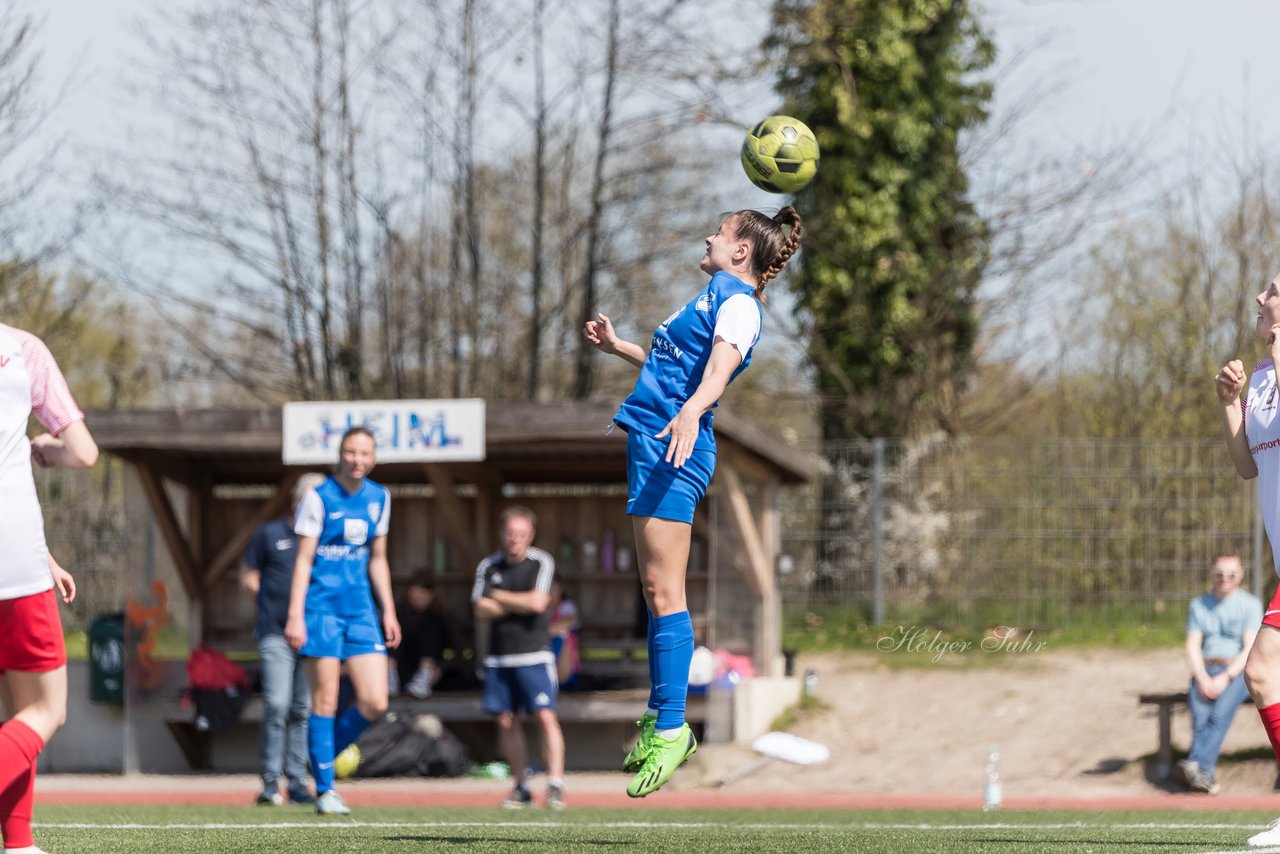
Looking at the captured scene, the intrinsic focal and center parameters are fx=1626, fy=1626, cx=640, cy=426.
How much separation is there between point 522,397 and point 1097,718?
33.7 ft

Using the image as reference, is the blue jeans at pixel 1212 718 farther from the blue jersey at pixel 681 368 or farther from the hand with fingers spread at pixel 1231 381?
the blue jersey at pixel 681 368

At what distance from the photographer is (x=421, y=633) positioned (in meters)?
15.5

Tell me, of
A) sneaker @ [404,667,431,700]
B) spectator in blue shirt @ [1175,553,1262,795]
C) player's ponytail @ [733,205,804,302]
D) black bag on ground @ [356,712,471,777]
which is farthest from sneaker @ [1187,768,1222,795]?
player's ponytail @ [733,205,804,302]

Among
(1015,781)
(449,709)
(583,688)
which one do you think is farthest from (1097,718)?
(449,709)

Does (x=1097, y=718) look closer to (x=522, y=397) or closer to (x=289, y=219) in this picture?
(x=522, y=397)

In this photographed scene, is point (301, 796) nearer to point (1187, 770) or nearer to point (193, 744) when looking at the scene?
point (193, 744)

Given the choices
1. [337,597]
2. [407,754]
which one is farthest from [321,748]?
[407,754]

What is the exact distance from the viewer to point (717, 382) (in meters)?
5.72

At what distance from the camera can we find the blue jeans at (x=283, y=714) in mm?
11578

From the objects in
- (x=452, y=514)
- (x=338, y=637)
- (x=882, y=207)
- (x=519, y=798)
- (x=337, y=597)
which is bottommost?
(x=519, y=798)

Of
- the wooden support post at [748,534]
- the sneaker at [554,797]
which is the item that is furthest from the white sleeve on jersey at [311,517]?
the wooden support post at [748,534]

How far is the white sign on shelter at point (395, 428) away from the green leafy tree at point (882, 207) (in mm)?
9931

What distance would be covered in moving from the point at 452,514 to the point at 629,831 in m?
8.55

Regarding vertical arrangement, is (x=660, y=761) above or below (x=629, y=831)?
above
